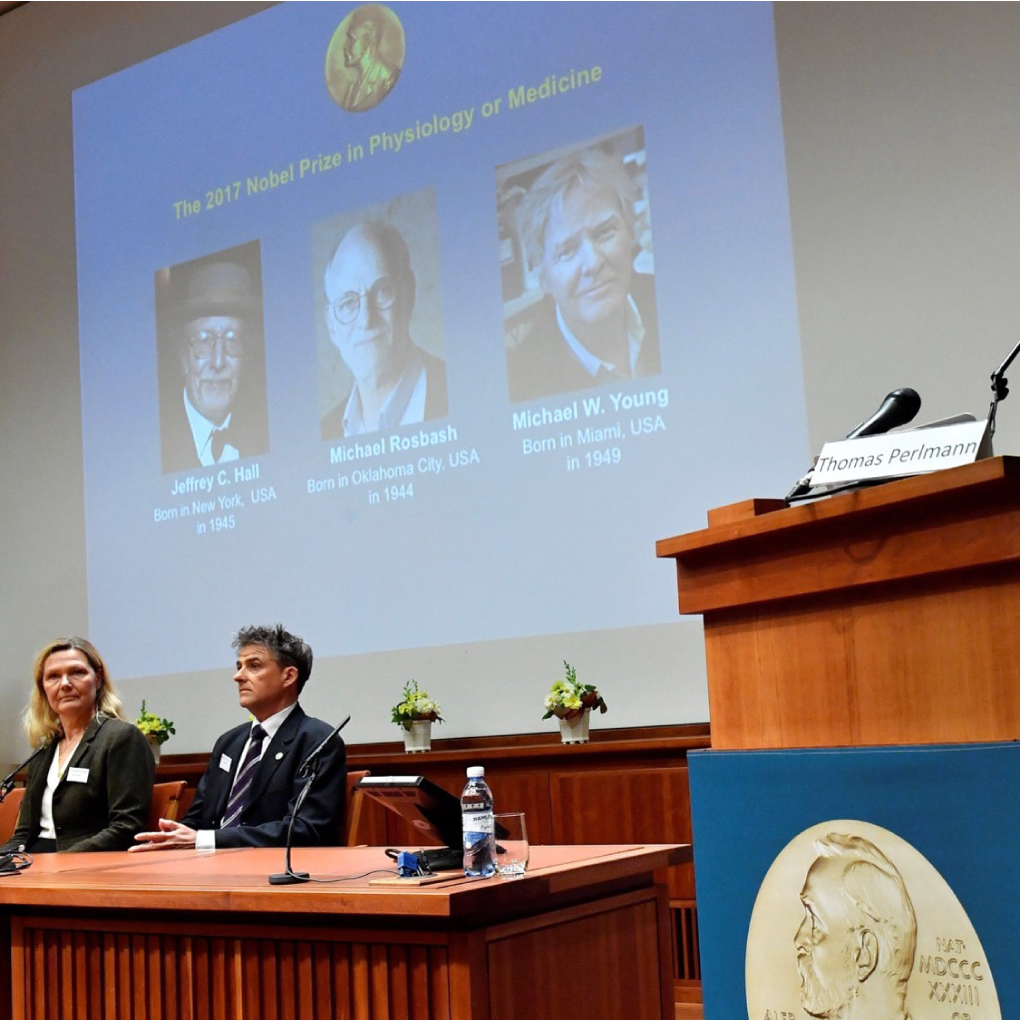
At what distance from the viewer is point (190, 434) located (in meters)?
5.53

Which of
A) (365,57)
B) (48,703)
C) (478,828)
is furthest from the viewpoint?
(365,57)

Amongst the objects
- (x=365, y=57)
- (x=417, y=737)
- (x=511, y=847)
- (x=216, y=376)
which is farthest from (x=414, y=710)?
(x=365, y=57)

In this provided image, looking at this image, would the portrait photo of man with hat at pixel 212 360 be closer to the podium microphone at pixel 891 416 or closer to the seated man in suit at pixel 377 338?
the seated man in suit at pixel 377 338

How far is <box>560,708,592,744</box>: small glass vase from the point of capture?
4355 millimetres

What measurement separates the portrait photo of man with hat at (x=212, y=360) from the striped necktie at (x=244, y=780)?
197 cm

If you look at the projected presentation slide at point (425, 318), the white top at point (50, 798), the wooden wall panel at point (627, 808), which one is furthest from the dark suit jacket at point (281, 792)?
the projected presentation slide at point (425, 318)

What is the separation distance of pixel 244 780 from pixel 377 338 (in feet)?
6.90

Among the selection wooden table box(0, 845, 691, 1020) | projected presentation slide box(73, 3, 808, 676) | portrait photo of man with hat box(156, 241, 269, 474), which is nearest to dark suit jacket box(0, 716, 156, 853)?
wooden table box(0, 845, 691, 1020)

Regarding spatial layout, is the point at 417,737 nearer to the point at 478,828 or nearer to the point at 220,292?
the point at 220,292

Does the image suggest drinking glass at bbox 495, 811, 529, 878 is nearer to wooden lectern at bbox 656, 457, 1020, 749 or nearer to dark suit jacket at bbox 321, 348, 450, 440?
wooden lectern at bbox 656, 457, 1020, 749

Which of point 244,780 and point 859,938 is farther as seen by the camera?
point 244,780

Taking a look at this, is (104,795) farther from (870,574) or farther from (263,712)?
(870,574)

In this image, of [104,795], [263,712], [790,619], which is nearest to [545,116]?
[263,712]

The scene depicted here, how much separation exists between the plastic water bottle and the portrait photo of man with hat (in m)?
3.38
